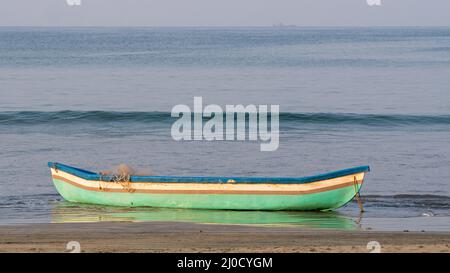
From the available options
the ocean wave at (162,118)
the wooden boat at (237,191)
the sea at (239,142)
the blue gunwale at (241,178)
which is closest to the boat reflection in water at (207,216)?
the sea at (239,142)

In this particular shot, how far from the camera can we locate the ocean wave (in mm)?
29641

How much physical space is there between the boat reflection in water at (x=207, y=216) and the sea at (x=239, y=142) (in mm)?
20

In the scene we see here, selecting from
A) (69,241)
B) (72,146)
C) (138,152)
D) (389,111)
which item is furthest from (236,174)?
(389,111)

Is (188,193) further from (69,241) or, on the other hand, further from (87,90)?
(87,90)

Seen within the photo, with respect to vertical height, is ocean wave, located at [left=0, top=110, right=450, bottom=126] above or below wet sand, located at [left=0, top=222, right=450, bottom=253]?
above

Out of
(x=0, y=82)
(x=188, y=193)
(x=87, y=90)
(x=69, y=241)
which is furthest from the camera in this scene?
(x=0, y=82)

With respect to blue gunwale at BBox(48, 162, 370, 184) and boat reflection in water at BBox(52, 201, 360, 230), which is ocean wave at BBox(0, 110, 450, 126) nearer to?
blue gunwale at BBox(48, 162, 370, 184)

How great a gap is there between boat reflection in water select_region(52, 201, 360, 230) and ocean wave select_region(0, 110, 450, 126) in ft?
49.0

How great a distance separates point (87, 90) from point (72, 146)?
18.8 metres

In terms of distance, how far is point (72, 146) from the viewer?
77.7ft

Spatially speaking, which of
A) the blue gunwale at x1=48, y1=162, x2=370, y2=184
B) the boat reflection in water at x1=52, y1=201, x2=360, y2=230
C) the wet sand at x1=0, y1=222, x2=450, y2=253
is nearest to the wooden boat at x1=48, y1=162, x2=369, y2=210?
the blue gunwale at x1=48, y1=162, x2=370, y2=184

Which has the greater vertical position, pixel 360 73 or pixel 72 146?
pixel 360 73

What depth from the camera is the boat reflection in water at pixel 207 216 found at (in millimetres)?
13383
